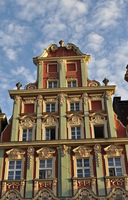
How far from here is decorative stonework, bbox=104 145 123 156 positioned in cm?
2262

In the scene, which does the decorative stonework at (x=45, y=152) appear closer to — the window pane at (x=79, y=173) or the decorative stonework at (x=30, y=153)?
the decorative stonework at (x=30, y=153)

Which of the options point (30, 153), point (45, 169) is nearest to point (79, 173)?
point (45, 169)

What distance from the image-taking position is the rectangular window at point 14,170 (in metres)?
21.8

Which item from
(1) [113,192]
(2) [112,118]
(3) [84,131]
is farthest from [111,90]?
(1) [113,192]

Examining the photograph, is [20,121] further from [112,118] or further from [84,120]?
[112,118]

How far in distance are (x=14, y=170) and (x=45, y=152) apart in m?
2.33

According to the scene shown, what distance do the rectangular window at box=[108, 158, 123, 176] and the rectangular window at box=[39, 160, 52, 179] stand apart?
388 centimetres

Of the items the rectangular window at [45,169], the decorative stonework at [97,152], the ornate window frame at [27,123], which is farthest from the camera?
the ornate window frame at [27,123]

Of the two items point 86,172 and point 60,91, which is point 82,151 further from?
point 60,91

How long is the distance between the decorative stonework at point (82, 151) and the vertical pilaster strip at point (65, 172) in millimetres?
599

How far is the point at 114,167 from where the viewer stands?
72.4 ft

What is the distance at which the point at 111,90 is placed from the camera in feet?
→ 86.1

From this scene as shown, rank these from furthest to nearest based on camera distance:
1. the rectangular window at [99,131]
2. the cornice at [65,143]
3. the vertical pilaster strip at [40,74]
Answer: the vertical pilaster strip at [40,74] → the rectangular window at [99,131] → the cornice at [65,143]

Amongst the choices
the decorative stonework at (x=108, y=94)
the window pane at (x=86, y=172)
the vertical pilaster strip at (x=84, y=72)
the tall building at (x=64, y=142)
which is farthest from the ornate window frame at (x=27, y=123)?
the decorative stonework at (x=108, y=94)
